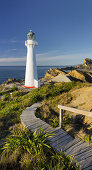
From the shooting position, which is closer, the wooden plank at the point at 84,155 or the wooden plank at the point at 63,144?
the wooden plank at the point at 84,155

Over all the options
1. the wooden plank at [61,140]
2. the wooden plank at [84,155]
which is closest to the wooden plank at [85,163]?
the wooden plank at [84,155]

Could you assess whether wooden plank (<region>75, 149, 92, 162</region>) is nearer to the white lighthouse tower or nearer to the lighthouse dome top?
the white lighthouse tower

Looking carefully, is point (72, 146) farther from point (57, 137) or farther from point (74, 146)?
point (57, 137)

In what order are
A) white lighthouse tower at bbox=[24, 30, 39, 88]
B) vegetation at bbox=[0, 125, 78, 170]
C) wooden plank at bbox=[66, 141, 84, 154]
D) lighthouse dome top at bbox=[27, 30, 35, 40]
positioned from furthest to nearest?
1. lighthouse dome top at bbox=[27, 30, 35, 40]
2. white lighthouse tower at bbox=[24, 30, 39, 88]
3. wooden plank at bbox=[66, 141, 84, 154]
4. vegetation at bbox=[0, 125, 78, 170]

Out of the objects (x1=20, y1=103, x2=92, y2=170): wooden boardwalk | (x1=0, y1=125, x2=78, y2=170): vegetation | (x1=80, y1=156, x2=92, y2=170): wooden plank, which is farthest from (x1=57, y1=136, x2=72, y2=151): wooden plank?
(x1=80, y1=156, x2=92, y2=170): wooden plank

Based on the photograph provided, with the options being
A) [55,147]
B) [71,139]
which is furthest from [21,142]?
[71,139]

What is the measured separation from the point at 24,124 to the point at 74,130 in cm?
263

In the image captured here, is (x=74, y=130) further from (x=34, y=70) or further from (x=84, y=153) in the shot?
(x=34, y=70)

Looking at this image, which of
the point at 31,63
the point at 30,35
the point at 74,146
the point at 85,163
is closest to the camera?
the point at 85,163

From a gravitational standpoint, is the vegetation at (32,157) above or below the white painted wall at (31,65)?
below

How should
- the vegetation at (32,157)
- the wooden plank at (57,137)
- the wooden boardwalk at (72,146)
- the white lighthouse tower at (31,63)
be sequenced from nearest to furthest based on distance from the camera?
the vegetation at (32,157), the wooden boardwalk at (72,146), the wooden plank at (57,137), the white lighthouse tower at (31,63)

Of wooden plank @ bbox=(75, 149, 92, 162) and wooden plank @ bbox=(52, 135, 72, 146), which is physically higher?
wooden plank @ bbox=(52, 135, 72, 146)

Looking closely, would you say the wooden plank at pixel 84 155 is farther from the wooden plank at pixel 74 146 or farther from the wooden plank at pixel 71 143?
the wooden plank at pixel 71 143

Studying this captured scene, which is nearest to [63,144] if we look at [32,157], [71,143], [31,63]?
[71,143]
